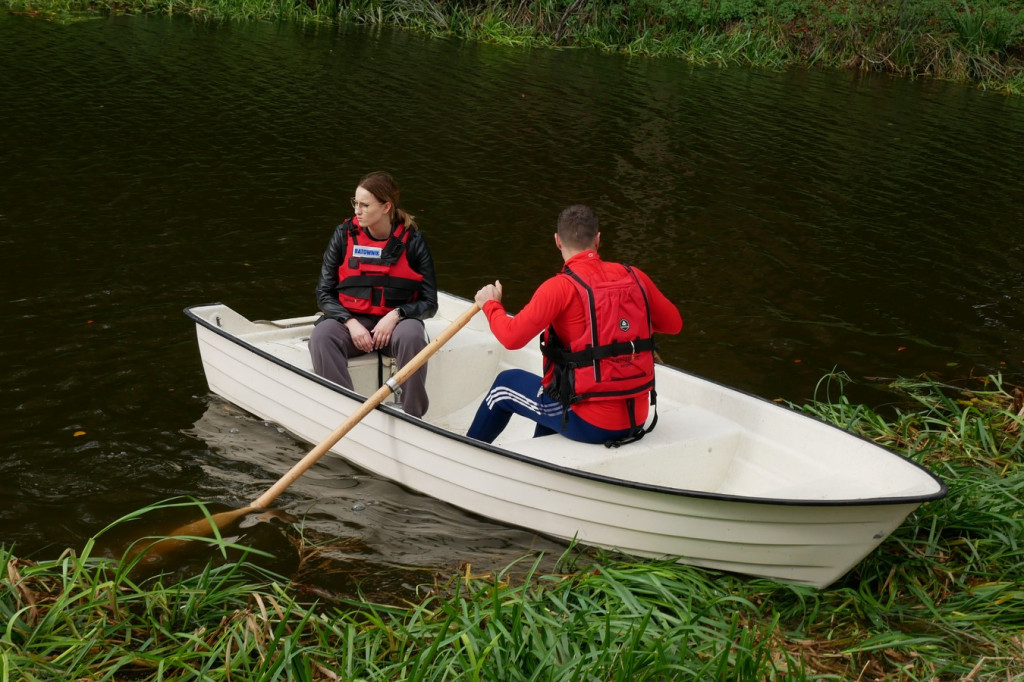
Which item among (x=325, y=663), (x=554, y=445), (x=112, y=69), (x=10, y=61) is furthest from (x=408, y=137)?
A: (x=325, y=663)

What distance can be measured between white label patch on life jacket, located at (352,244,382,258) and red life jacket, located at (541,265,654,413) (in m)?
1.44

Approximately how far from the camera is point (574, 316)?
455 centimetres

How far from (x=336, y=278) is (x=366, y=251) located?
289 mm

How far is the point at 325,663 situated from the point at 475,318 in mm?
3290

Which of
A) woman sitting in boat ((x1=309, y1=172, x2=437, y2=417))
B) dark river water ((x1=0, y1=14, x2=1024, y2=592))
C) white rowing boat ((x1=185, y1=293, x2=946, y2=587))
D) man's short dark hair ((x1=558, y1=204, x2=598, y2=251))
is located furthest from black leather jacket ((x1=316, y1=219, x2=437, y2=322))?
man's short dark hair ((x1=558, y1=204, x2=598, y2=251))

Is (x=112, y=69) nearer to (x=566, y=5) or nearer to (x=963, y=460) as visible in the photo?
(x=566, y=5)

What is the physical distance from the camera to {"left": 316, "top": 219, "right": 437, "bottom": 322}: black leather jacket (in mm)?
5770

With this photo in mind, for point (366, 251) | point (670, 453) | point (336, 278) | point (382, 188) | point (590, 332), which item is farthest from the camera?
point (336, 278)

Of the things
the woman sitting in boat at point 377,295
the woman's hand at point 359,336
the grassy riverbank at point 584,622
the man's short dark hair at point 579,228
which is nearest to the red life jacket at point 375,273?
the woman sitting in boat at point 377,295

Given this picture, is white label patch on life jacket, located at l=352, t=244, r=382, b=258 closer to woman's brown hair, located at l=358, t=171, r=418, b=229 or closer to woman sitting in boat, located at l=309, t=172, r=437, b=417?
woman sitting in boat, located at l=309, t=172, r=437, b=417

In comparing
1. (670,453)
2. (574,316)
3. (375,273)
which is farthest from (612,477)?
(375,273)

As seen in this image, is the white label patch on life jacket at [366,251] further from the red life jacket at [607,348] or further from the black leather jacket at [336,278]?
the red life jacket at [607,348]

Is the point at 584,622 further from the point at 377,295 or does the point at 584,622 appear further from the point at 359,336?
the point at 377,295

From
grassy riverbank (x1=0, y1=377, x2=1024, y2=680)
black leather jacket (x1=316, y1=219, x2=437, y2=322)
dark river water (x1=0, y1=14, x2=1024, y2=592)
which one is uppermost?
black leather jacket (x1=316, y1=219, x2=437, y2=322)
